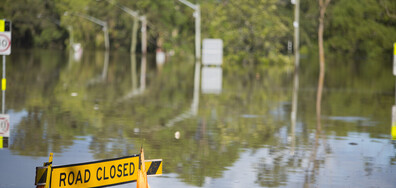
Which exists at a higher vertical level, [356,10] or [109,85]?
[356,10]

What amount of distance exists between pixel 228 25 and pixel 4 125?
51.7 meters

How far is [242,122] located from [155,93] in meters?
9.31

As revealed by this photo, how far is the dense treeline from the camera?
6744 centimetres

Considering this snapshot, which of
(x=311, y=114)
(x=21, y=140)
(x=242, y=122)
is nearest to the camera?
(x=21, y=140)

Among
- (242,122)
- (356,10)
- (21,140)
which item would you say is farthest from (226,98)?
(356,10)

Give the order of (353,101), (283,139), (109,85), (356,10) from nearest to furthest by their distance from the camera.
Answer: (283,139) < (353,101) < (109,85) < (356,10)

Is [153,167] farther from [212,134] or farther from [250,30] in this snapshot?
[250,30]

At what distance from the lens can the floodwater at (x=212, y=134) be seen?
11.4m

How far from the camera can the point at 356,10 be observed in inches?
3440

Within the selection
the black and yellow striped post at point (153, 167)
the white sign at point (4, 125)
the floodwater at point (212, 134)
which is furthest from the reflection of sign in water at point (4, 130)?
the black and yellow striped post at point (153, 167)

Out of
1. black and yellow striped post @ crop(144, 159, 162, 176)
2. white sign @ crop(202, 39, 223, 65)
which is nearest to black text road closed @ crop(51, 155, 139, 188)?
black and yellow striped post @ crop(144, 159, 162, 176)

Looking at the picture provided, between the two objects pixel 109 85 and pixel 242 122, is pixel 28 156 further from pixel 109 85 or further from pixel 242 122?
pixel 109 85

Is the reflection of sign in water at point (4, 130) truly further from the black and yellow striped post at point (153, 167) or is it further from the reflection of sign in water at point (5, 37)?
the black and yellow striped post at point (153, 167)

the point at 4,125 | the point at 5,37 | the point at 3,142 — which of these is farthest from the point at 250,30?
the point at 3,142
